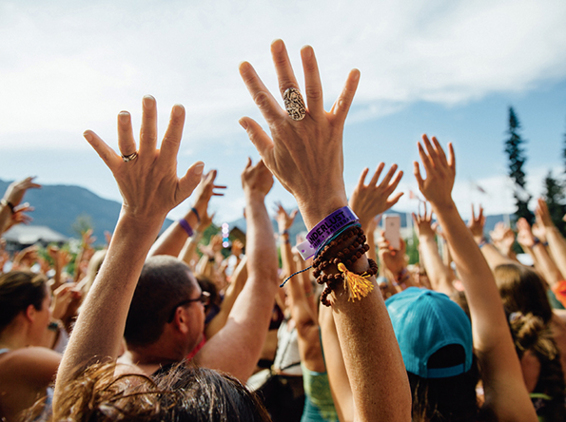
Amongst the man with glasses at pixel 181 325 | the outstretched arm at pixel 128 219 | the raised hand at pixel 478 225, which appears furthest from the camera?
the raised hand at pixel 478 225

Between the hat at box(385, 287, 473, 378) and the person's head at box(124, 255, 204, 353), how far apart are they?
3.54 ft

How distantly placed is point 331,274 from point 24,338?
2.81m

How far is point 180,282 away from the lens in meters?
1.94

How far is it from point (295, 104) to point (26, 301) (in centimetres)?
283

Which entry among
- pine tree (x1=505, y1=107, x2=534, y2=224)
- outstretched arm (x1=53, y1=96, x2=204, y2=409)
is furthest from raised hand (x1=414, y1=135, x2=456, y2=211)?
pine tree (x1=505, y1=107, x2=534, y2=224)

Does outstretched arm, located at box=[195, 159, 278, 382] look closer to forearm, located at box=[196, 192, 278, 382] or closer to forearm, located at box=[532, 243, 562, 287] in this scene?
forearm, located at box=[196, 192, 278, 382]

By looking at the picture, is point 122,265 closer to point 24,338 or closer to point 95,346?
point 95,346

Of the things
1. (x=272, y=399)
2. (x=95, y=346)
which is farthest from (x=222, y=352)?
(x=272, y=399)

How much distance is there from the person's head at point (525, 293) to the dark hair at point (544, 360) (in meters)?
0.12

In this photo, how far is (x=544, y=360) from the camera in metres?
2.59

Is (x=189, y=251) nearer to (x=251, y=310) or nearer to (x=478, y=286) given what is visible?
(x=251, y=310)

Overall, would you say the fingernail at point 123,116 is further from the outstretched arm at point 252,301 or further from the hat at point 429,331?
the hat at point 429,331

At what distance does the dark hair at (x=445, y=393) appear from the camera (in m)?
1.58

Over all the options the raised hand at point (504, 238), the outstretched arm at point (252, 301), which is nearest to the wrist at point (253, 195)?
the outstretched arm at point (252, 301)
